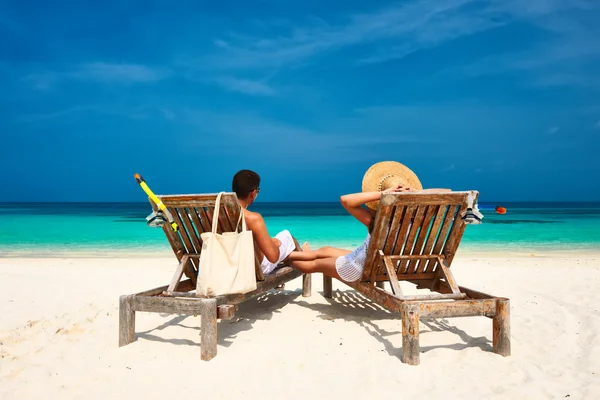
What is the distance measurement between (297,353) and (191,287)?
147 centimetres

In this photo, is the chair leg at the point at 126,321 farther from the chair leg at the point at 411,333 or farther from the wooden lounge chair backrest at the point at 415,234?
the chair leg at the point at 411,333

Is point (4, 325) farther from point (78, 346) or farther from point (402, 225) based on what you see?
point (402, 225)

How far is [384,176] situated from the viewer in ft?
14.0

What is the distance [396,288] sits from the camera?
377 cm

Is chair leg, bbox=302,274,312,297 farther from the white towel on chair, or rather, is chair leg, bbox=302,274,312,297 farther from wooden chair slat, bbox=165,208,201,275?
wooden chair slat, bbox=165,208,201,275

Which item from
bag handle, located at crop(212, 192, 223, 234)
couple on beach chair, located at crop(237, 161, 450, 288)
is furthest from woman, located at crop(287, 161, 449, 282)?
bag handle, located at crop(212, 192, 223, 234)

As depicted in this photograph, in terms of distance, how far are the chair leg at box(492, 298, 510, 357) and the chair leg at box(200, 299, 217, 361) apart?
2224mm

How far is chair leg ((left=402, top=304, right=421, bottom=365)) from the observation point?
3340 mm

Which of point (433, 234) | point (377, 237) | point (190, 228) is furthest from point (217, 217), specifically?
point (433, 234)

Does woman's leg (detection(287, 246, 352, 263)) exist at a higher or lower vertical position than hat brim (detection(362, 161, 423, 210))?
lower

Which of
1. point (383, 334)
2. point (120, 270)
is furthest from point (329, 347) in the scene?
Result: point (120, 270)

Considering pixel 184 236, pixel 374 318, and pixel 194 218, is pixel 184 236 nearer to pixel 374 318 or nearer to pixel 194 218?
pixel 194 218

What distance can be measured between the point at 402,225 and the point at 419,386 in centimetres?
134

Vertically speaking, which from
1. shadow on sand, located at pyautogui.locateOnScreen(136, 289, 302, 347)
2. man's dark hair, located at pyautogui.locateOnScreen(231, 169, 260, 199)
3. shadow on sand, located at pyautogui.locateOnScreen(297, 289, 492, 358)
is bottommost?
shadow on sand, located at pyautogui.locateOnScreen(297, 289, 492, 358)
